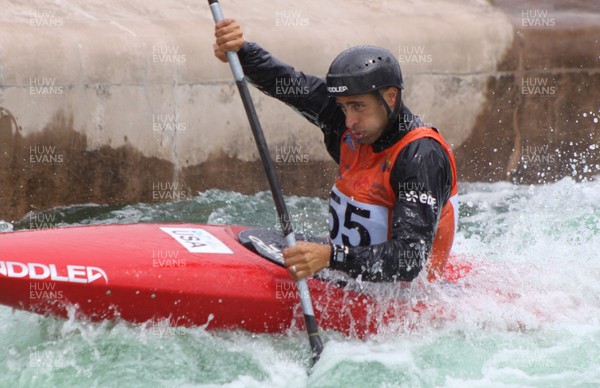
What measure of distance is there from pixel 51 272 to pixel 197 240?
0.80m

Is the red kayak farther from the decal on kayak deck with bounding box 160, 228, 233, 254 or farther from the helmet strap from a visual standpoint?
the helmet strap

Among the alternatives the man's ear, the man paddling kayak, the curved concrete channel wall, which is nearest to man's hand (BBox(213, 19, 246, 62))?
the man paddling kayak

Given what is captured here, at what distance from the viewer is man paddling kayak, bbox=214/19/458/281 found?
393cm

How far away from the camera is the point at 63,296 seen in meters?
4.01

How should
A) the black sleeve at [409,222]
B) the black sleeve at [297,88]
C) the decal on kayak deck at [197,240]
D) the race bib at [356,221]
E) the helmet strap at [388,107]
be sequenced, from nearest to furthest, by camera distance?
1. the black sleeve at [409,222]
2. the helmet strap at [388,107]
3. the race bib at [356,221]
4. the decal on kayak deck at [197,240]
5. the black sleeve at [297,88]

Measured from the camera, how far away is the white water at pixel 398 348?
4109 mm

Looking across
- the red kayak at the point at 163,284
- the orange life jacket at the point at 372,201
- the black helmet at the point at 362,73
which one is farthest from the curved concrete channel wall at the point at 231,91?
the black helmet at the point at 362,73

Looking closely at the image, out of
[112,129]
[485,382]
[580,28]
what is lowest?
[485,382]

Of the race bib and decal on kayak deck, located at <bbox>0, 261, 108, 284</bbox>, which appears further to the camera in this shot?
the race bib

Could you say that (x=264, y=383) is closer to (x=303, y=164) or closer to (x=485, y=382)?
(x=485, y=382)

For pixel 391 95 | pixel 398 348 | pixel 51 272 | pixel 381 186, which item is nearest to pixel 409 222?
pixel 381 186

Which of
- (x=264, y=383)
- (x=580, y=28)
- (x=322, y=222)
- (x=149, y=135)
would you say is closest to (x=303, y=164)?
(x=322, y=222)

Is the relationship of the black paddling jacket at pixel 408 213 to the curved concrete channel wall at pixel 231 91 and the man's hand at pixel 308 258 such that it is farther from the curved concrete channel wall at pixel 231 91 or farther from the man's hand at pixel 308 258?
the curved concrete channel wall at pixel 231 91

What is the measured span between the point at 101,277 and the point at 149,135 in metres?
3.07
